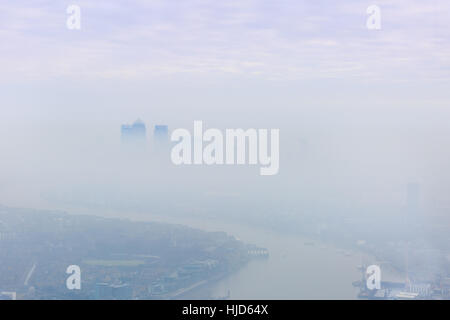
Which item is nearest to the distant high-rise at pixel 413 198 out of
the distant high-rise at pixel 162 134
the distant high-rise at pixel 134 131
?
the distant high-rise at pixel 162 134

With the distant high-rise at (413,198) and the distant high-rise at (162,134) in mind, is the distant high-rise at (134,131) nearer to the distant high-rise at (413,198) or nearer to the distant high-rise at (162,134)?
the distant high-rise at (162,134)

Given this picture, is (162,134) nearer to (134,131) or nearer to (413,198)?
(134,131)

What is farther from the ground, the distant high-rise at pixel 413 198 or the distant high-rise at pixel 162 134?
the distant high-rise at pixel 162 134

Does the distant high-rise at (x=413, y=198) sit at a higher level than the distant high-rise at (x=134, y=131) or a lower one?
lower

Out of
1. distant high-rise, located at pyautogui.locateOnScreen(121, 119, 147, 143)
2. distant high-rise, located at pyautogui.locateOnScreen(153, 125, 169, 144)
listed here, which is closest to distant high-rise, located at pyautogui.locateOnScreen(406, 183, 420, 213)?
distant high-rise, located at pyautogui.locateOnScreen(153, 125, 169, 144)
